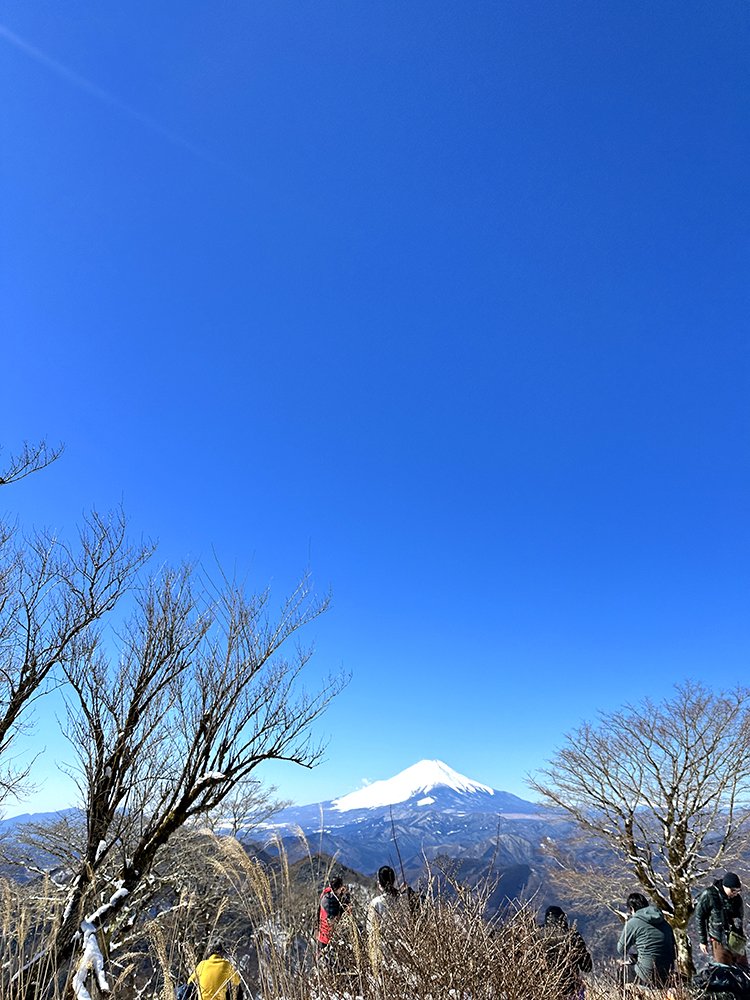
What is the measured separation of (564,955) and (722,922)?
2.70m

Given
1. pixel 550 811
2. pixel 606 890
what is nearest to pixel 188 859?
pixel 550 811

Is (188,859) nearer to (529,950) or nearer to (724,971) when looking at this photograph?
(724,971)

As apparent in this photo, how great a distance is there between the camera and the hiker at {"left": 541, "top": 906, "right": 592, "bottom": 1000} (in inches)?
Result: 108

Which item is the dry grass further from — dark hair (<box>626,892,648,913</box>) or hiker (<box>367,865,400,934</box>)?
dark hair (<box>626,892,648,913</box>)

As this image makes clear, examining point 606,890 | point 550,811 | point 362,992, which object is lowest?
point 606,890

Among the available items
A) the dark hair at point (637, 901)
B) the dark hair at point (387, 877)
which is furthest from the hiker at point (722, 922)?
the dark hair at point (387, 877)

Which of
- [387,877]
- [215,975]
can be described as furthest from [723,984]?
[215,975]

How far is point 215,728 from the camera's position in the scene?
23.8 ft

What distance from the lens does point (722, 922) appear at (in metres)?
5.21

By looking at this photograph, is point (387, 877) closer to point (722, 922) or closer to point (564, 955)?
point (564, 955)

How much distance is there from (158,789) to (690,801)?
17.7 m

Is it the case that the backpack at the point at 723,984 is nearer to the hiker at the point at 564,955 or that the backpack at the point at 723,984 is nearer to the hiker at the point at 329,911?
the hiker at the point at 564,955

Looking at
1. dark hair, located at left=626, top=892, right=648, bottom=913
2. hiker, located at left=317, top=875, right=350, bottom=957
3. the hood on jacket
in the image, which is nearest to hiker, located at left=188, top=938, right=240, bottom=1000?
hiker, located at left=317, top=875, right=350, bottom=957

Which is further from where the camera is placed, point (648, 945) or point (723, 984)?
point (648, 945)
